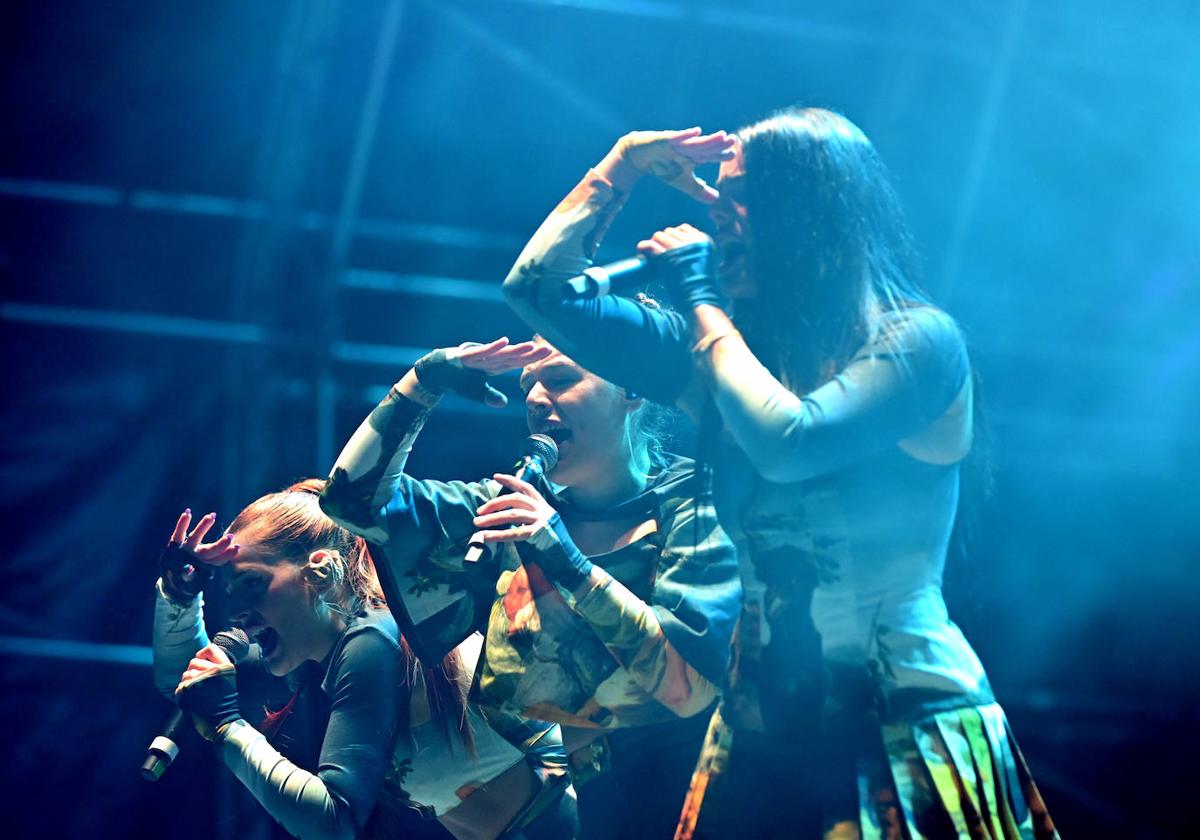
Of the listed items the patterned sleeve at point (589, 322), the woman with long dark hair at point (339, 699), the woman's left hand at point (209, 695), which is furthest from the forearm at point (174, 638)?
the patterned sleeve at point (589, 322)

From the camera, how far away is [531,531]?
167 cm

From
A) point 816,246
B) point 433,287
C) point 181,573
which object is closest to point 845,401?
point 816,246

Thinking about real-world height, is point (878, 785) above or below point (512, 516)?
below

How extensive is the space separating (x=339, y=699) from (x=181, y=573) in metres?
0.38

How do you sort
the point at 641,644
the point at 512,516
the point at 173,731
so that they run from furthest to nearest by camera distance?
1. the point at 173,731
2. the point at 641,644
3. the point at 512,516

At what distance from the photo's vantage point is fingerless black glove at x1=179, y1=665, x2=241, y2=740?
205 cm

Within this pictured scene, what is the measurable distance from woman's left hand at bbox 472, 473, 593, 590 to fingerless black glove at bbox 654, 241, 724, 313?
345 millimetres

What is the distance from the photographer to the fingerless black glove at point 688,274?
5.13ft

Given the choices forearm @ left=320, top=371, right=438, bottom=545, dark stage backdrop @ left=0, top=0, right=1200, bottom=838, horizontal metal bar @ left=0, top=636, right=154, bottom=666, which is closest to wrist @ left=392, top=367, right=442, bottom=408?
forearm @ left=320, top=371, right=438, bottom=545

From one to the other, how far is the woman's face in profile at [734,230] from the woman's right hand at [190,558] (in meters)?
1.05

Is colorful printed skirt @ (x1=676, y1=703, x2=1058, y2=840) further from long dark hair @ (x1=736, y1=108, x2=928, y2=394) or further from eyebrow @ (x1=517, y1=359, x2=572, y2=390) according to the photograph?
eyebrow @ (x1=517, y1=359, x2=572, y2=390)

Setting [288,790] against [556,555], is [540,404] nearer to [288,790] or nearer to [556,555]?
[556,555]

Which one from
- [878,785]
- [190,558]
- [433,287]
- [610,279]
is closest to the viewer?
[878,785]

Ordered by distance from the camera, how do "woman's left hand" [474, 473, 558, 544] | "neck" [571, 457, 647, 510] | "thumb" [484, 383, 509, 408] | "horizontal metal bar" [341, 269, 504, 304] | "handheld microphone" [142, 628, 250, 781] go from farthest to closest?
"horizontal metal bar" [341, 269, 504, 304]
"neck" [571, 457, 647, 510]
"handheld microphone" [142, 628, 250, 781]
"thumb" [484, 383, 509, 408]
"woman's left hand" [474, 473, 558, 544]
